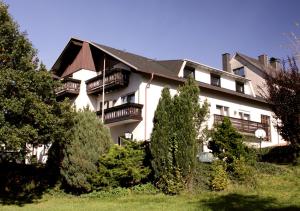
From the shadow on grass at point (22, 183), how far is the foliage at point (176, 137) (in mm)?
6072

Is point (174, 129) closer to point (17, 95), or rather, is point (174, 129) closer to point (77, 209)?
point (77, 209)

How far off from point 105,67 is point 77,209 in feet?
59.9

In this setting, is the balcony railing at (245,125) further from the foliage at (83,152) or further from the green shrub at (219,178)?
the green shrub at (219,178)

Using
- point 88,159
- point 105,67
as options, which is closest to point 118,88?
point 105,67

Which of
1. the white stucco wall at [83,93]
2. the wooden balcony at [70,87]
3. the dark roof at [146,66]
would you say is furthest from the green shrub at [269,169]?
the wooden balcony at [70,87]

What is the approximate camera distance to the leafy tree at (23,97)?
14555 mm

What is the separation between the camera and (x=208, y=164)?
55.1 ft

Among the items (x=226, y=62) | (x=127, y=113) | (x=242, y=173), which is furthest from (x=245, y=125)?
(x=242, y=173)

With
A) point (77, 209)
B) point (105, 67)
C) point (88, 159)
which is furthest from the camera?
point (105, 67)

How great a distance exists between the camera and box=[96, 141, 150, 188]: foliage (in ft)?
56.0

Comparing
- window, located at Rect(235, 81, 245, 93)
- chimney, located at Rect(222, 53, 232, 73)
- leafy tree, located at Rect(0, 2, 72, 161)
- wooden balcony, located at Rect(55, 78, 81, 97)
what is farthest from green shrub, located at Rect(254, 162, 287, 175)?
chimney, located at Rect(222, 53, 232, 73)

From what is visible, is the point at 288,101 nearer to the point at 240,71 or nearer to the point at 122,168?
the point at 122,168

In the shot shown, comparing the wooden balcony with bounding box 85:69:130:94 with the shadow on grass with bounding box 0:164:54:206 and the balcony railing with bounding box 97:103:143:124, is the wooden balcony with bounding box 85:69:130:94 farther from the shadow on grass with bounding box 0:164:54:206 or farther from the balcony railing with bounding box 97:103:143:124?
the shadow on grass with bounding box 0:164:54:206

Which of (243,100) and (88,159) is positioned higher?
(243,100)
